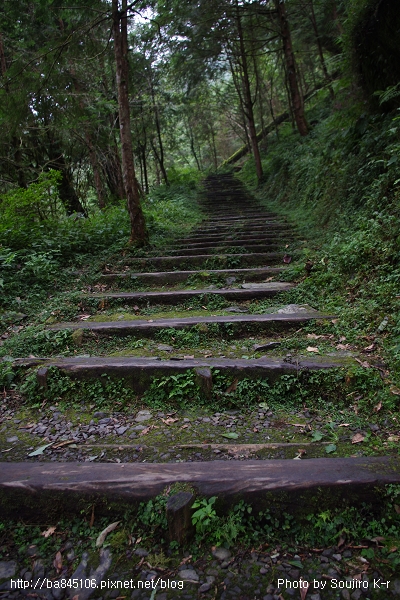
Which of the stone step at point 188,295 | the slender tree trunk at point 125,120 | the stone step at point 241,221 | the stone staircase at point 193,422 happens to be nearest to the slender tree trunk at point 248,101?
the stone step at point 241,221

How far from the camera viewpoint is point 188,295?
464 centimetres

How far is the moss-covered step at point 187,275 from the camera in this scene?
17.3ft

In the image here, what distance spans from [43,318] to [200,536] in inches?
125

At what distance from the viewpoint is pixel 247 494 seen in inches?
71.3

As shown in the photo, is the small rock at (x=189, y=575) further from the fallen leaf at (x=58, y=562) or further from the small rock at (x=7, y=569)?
the small rock at (x=7, y=569)

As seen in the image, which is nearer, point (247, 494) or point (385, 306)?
point (247, 494)

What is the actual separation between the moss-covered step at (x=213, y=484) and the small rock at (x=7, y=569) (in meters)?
0.23

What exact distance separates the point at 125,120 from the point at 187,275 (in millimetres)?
3156

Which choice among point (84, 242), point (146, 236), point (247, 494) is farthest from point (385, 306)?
point (84, 242)

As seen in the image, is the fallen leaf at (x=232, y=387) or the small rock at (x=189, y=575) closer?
the small rock at (x=189, y=575)

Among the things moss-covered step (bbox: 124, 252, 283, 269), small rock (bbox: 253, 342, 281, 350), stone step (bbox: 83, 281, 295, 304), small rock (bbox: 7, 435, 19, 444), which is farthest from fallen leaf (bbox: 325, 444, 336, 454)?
moss-covered step (bbox: 124, 252, 283, 269)

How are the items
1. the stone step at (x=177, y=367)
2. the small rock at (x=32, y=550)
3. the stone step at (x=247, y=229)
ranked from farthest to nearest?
the stone step at (x=247, y=229) < the stone step at (x=177, y=367) < the small rock at (x=32, y=550)

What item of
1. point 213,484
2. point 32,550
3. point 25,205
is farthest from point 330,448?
point 25,205

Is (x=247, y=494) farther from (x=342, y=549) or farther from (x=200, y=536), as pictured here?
(x=342, y=549)
